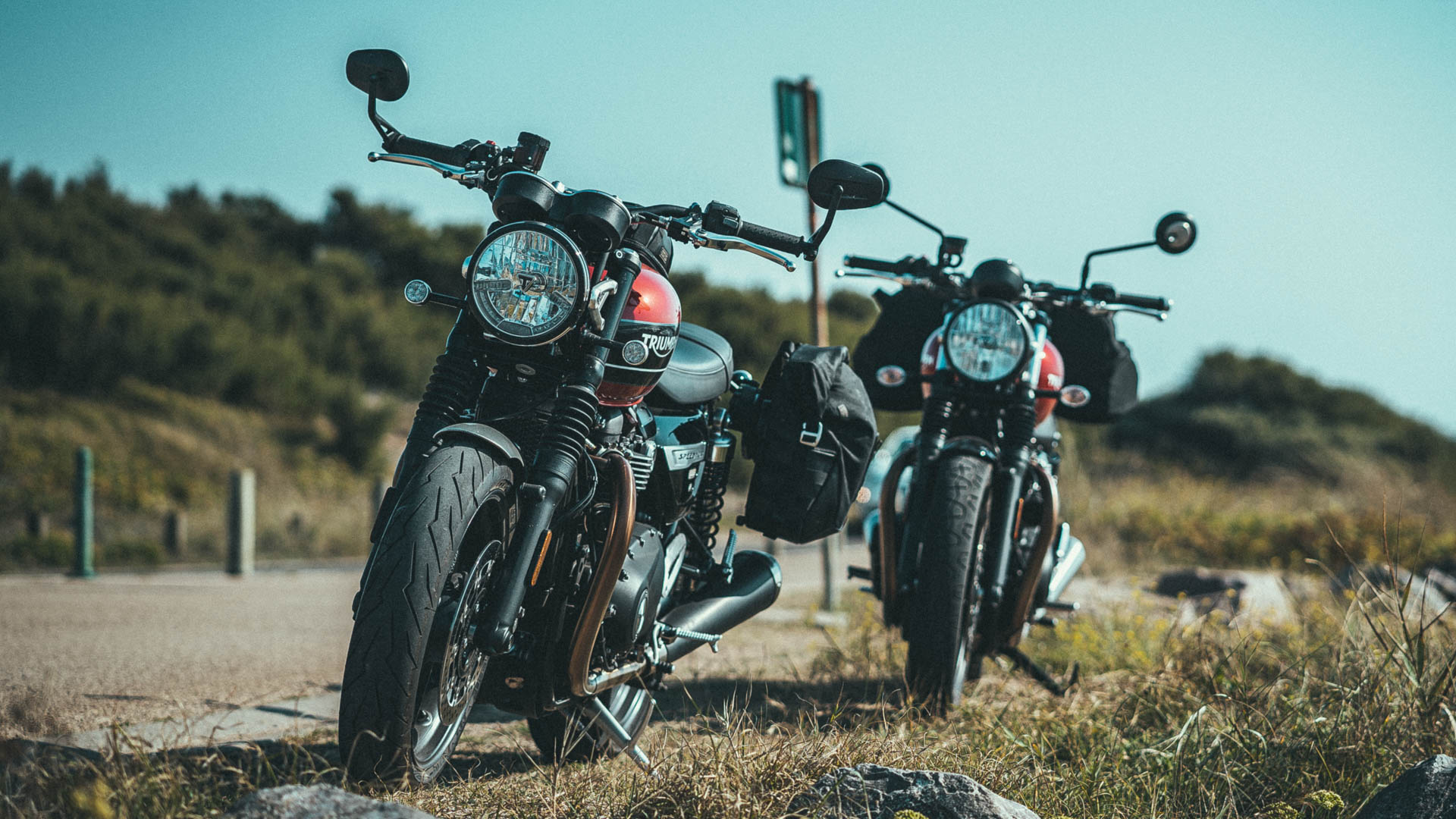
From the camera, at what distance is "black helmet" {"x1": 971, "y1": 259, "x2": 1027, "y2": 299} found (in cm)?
413

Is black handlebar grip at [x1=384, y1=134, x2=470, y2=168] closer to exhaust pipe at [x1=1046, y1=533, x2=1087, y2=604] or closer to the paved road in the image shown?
the paved road

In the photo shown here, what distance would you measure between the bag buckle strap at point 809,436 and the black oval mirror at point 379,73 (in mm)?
1433

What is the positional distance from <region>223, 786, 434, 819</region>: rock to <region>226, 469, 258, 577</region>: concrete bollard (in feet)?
25.5

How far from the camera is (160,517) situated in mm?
14531

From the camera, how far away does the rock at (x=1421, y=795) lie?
2367 mm

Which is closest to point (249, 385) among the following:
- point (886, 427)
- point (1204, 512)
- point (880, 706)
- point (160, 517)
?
point (160, 517)

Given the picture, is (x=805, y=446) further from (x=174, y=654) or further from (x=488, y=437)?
(x=174, y=654)

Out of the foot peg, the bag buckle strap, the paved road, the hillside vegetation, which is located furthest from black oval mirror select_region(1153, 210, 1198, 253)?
the foot peg

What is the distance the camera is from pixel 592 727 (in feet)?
10.3

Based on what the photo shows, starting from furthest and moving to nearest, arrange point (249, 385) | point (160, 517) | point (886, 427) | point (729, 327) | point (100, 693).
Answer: point (729, 327) → point (249, 385) → point (886, 427) → point (160, 517) → point (100, 693)

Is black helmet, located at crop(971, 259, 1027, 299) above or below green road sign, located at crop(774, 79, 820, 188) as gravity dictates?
below

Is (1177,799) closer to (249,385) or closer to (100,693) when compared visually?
(100,693)

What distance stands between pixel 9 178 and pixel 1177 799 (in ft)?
99.6

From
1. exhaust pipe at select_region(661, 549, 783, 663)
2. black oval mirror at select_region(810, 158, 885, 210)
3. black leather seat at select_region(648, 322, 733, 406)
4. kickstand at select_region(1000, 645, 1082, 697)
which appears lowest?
kickstand at select_region(1000, 645, 1082, 697)
